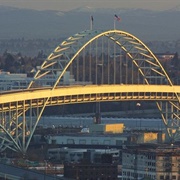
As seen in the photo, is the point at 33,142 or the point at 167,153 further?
the point at 33,142

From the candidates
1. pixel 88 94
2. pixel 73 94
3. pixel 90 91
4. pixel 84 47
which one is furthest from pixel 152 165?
pixel 84 47

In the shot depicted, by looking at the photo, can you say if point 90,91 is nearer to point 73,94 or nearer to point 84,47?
point 73,94

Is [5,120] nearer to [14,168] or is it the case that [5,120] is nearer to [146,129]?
[14,168]

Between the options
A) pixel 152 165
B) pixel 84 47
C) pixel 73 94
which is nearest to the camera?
pixel 152 165

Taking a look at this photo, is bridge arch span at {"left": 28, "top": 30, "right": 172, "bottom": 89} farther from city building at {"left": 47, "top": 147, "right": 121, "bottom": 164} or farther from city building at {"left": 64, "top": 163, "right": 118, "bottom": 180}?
city building at {"left": 64, "top": 163, "right": 118, "bottom": 180}

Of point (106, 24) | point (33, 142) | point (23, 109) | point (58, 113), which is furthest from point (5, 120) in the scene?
point (106, 24)

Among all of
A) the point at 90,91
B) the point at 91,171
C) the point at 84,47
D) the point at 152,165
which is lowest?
the point at 91,171

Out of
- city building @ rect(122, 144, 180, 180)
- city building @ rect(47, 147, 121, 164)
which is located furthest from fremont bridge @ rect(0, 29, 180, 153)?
city building @ rect(122, 144, 180, 180)

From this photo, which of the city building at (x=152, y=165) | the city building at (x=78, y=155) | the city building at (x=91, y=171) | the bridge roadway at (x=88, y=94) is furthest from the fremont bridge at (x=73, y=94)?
the city building at (x=152, y=165)

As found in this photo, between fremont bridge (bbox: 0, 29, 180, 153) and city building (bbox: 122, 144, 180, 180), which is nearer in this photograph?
city building (bbox: 122, 144, 180, 180)
